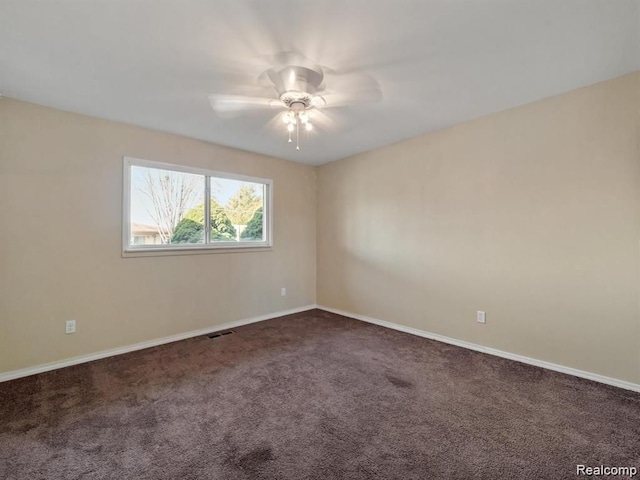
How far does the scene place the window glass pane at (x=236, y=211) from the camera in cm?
391

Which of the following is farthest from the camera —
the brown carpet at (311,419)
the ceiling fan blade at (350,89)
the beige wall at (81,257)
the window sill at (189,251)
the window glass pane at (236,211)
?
the window glass pane at (236,211)

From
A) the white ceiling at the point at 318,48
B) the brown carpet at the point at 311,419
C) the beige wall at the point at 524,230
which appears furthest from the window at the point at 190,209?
→ the beige wall at the point at 524,230

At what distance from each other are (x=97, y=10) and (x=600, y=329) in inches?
161

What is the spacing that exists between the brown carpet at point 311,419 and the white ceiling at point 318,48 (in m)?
2.42

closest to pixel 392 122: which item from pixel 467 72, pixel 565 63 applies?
pixel 467 72

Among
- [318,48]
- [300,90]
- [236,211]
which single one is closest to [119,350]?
[236,211]

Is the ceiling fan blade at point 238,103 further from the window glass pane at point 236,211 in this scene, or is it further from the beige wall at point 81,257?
the window glass pane at point 236,211

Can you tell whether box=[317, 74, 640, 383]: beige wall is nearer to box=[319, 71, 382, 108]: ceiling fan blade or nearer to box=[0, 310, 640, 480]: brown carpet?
box=[0, 310, 640, 480]: brown carpet

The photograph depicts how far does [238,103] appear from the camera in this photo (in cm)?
267

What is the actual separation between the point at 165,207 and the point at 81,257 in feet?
3.15

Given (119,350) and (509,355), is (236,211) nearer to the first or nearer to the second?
(119,350)

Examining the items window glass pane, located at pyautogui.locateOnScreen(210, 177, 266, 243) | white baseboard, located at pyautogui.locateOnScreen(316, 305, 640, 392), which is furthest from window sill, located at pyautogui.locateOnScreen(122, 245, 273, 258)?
white baseboard, located at pyautogui.locateOnScreen(316, 305, 640, 392)

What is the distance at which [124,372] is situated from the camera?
2656 mm

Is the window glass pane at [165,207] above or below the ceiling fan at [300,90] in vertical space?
below
